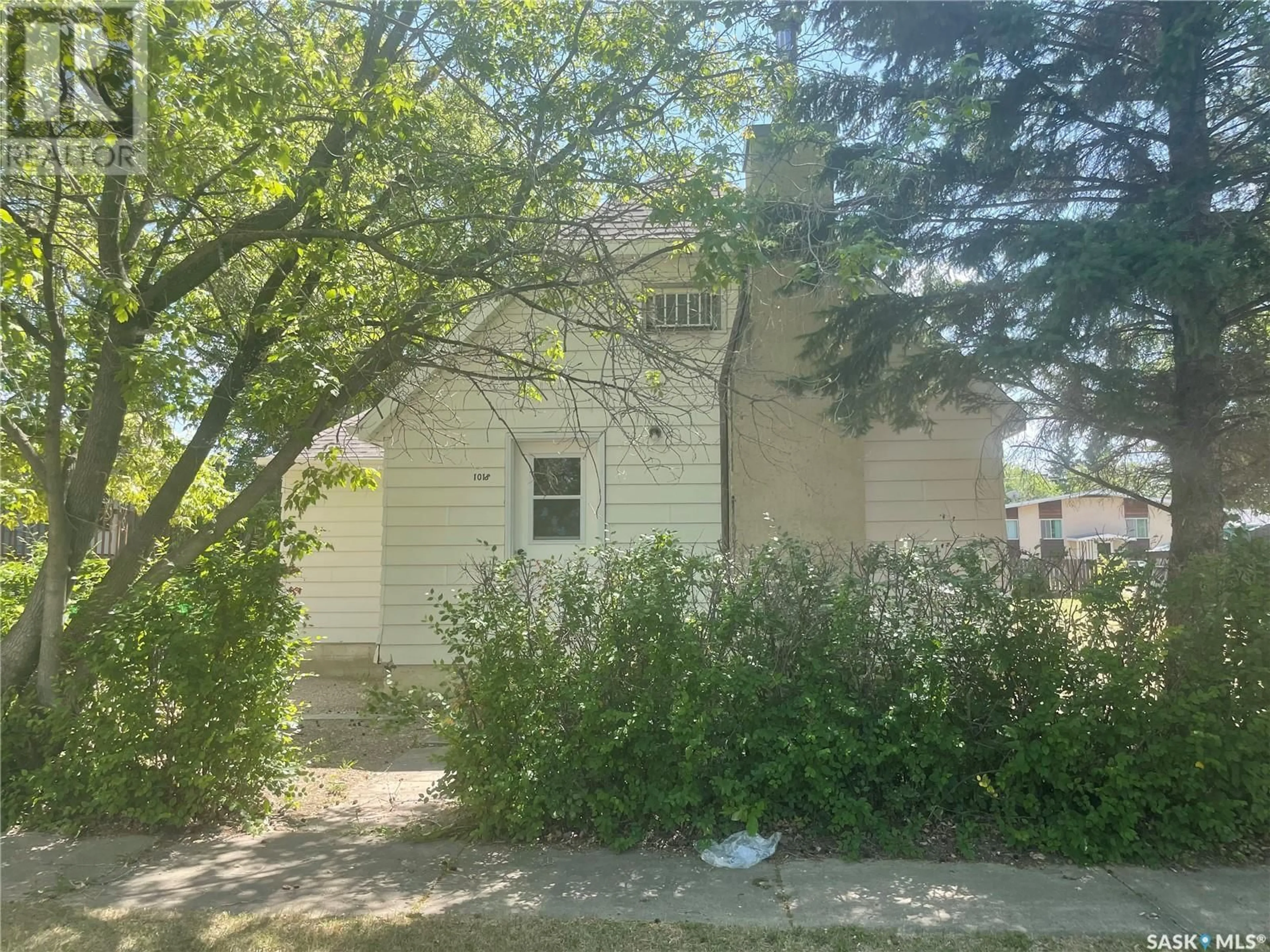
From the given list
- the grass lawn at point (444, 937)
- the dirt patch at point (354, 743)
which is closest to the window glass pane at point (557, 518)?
the dirt patch at point (354, 743)

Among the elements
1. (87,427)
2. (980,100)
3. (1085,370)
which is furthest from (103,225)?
(1085,370)

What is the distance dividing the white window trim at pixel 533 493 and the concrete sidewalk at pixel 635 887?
4.58 meters

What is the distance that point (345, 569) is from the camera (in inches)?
485

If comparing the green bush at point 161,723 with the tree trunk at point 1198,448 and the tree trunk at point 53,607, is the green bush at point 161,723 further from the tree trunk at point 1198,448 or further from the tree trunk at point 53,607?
the tree trunk at point 1198,448

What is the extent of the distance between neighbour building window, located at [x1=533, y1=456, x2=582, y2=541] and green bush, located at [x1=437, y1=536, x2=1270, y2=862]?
4.19 meters

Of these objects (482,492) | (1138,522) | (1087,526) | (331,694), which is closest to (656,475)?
(482,492)

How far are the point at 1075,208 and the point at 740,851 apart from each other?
4.85 metres

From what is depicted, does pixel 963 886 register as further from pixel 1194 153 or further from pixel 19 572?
pixel 19 572

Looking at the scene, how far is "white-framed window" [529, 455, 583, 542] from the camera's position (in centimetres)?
942

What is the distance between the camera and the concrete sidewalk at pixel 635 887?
3.98 meters

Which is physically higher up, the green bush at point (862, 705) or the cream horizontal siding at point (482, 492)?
the cream horizontal siding at point (482, 492)

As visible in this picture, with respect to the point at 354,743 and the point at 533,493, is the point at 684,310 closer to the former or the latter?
the point at 533,493

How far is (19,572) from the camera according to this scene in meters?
6.23

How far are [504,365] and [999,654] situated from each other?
396cm
